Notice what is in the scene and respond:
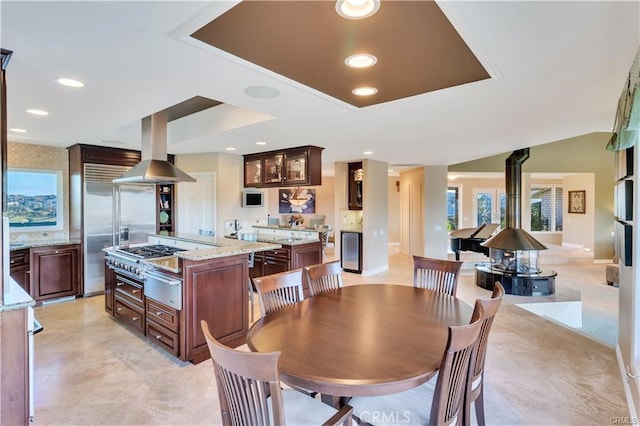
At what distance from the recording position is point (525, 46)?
1841 millimetres

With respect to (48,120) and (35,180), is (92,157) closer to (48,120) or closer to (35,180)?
(35,180)

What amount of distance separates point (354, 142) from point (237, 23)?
10.8ft

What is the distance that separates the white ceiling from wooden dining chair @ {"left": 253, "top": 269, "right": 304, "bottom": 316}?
143 cm

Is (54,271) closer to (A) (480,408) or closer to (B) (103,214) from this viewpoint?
(B) (103,214)

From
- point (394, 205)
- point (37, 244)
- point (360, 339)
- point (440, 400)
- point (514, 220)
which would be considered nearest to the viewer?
point (440, 400)

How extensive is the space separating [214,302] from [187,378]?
67 cm

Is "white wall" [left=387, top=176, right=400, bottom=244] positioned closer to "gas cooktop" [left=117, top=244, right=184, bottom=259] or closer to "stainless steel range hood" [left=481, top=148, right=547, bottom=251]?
"stainless steel range hood" [left=481, top=148, right=547, bottom=251]

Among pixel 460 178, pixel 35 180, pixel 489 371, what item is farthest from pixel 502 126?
pixel 460 178

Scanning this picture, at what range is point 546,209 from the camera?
11344 millimetres

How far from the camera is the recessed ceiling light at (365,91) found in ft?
8.50

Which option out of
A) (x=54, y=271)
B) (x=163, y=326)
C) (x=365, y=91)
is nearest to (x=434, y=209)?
(x=365, y=91)

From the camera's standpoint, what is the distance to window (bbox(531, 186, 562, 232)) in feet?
36.8

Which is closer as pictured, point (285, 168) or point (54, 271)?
point (54, 271)

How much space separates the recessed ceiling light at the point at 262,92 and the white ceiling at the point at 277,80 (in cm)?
6
